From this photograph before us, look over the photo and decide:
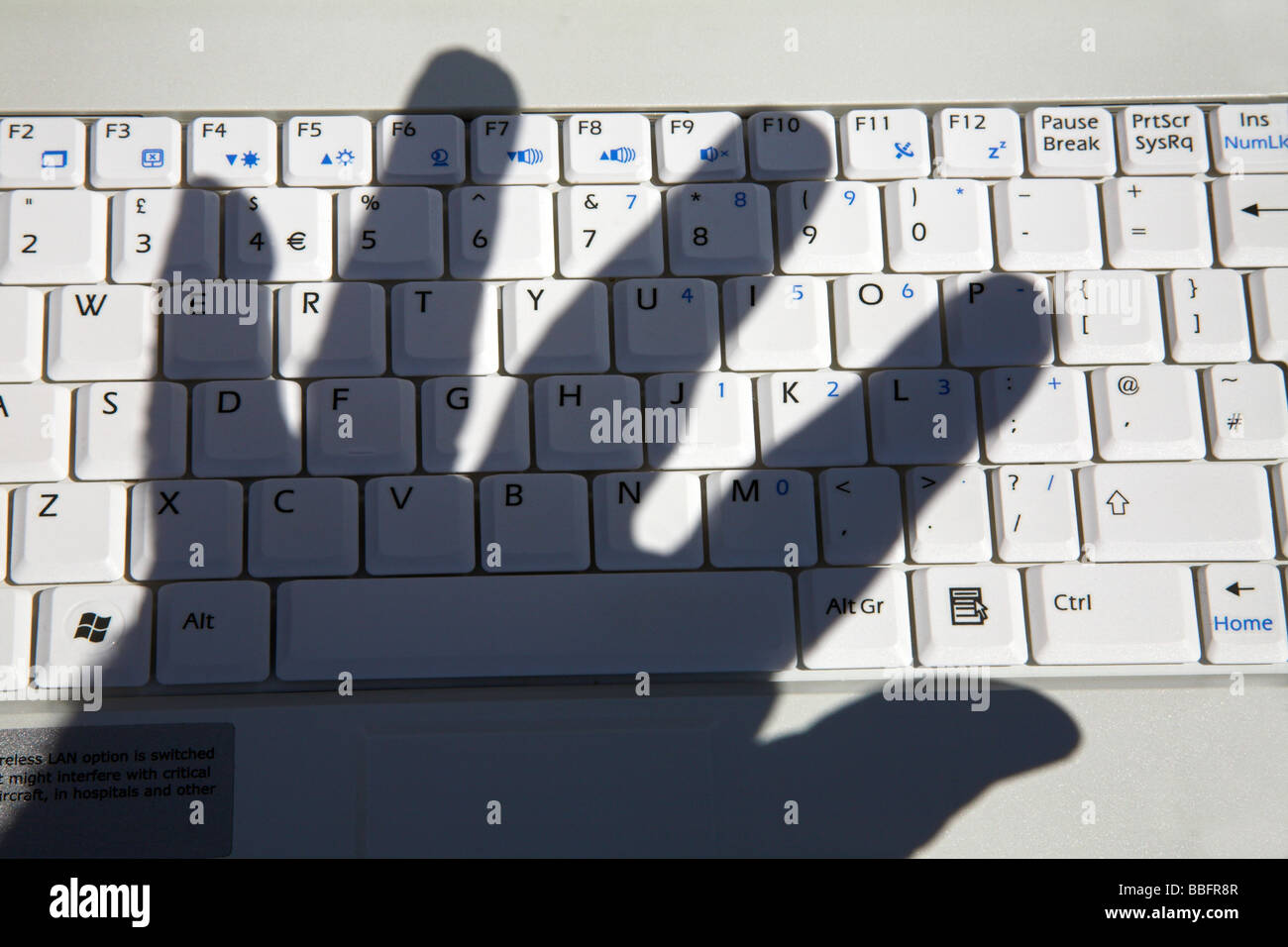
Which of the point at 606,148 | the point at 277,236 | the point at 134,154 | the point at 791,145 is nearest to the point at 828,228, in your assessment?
the point at 791,145

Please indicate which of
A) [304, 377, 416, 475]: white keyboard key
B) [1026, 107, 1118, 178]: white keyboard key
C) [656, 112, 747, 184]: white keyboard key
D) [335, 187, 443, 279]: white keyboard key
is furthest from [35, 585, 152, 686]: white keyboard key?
[1026, 107, 1118, 178]: white keyboard key

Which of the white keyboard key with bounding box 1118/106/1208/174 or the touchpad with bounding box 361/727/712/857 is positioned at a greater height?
the white keyboard key with bounding box 1118/106/1208/174

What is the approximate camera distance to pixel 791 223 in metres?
0.59

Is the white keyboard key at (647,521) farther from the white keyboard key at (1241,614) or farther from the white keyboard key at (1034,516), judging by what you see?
the white keyboard key at (1241,614)

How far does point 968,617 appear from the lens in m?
0.55

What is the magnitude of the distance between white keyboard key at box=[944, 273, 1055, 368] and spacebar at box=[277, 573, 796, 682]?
0.25 m

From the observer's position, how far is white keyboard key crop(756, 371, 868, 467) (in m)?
0.56

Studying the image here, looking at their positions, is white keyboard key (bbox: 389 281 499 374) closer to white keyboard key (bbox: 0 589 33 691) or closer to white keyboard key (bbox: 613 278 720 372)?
white keyboard key (bbox: 613 278 720 372)

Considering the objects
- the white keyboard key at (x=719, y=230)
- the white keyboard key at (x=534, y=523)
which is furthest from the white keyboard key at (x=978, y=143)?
the white keyboard key at (x=534, y=523)
